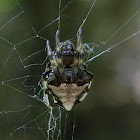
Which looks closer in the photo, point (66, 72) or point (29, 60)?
point (66, 72)

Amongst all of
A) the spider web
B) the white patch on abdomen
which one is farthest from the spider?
the spider web

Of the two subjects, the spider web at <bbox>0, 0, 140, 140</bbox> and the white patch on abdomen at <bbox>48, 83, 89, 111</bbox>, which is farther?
the spider web at <bbox>0, 0, 140, 140</bbox>

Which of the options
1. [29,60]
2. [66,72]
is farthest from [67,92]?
[29,60]

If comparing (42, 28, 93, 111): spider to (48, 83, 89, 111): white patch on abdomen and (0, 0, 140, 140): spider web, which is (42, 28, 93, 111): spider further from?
(0, 0, 140, 140): spider web

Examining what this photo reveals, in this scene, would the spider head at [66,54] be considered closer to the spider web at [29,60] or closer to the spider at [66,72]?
the spider at [66,72]

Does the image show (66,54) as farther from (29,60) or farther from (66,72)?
(29,60)

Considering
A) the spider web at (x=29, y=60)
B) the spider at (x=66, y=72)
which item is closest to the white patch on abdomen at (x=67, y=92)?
the spider at (x=66, y=72)
